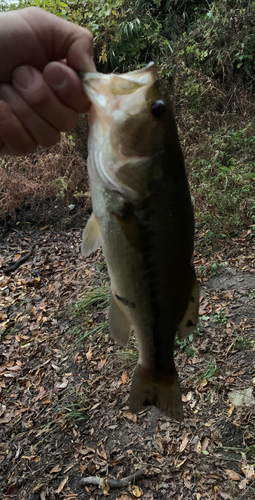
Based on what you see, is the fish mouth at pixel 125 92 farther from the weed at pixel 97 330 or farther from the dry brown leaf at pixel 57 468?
the weed at pixel 97 330

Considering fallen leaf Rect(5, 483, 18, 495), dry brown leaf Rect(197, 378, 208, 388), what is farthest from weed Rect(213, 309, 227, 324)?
fallen leaf Rect(5, 483, 18, 495)

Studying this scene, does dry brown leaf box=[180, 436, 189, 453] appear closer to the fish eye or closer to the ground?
the ground

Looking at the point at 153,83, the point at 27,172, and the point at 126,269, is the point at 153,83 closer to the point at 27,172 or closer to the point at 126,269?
the point at 126,269

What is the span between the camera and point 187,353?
3885 millimetres

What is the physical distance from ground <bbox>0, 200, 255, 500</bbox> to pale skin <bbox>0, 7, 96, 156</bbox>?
3.06 m

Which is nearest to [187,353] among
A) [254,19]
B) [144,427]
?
[144,427]

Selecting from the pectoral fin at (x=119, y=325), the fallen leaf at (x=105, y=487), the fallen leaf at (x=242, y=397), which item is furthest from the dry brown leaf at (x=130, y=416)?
the pectoral fin at (x=119, y=325)

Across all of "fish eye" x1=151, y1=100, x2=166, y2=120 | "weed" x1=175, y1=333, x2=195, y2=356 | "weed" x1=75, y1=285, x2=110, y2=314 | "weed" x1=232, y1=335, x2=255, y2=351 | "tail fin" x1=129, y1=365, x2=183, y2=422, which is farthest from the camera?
"weed" x1=75, y1=285, x2=110, y2=314

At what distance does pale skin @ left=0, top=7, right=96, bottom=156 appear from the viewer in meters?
1.44

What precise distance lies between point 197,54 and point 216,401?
7.15 m

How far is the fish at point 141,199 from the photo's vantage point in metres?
1.19

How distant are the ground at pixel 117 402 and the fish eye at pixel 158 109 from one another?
3.01m

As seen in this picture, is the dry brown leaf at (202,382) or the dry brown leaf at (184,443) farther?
the dry brown leaf at (202,382)

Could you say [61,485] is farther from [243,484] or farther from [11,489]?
[243,484]
